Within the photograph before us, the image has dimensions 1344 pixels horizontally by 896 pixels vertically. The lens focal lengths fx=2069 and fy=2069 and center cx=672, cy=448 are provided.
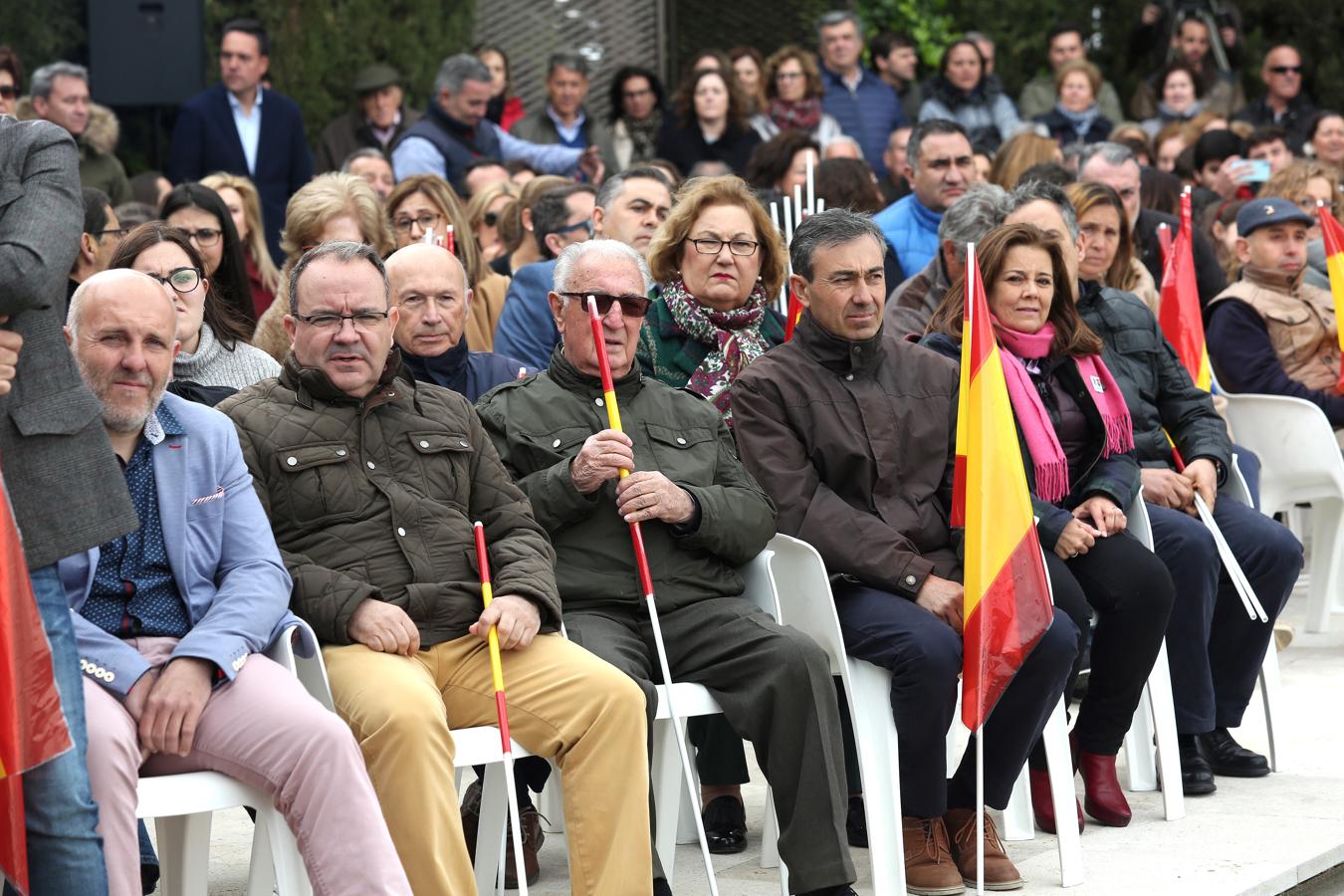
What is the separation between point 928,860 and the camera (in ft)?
16.0

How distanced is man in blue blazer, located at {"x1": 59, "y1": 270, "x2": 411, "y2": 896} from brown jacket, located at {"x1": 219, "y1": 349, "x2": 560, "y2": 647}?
0.21 meters

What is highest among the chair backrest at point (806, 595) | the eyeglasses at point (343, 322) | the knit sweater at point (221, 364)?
the eyeglasses at point (343, 322)

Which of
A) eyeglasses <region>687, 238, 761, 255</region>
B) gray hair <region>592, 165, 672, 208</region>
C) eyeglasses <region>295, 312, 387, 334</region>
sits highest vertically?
gray hair <region>592, 165, 672, 208</region>

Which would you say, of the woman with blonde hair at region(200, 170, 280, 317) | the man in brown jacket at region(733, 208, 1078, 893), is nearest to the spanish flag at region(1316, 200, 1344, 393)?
the man in brown jacket at region(733, 208, 1078, 893)

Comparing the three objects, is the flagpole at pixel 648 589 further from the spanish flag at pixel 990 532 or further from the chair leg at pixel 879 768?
the spanish flag at pixel 990 532

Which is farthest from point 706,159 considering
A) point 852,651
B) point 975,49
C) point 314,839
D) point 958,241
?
point 314,839

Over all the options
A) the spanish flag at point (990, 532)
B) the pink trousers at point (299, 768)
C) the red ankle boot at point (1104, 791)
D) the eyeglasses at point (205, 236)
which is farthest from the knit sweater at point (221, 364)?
the red ankle boot at point (1104, 791)

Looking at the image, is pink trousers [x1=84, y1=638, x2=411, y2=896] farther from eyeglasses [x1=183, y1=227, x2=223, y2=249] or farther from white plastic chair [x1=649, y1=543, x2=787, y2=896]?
eyeglasses [x1=183, y1=227, x2=223, y2=249]

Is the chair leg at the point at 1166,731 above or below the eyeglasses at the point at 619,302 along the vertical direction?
below

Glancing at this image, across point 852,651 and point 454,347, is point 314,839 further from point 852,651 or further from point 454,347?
point 454,347

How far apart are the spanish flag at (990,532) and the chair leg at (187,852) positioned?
175 cm

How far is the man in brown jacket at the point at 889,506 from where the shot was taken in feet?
15.8

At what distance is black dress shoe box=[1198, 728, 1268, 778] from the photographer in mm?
5965

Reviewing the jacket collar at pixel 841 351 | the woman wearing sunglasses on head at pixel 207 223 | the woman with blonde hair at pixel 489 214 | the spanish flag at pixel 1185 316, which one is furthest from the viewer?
the woman with blonde hair at pixel 489 214
